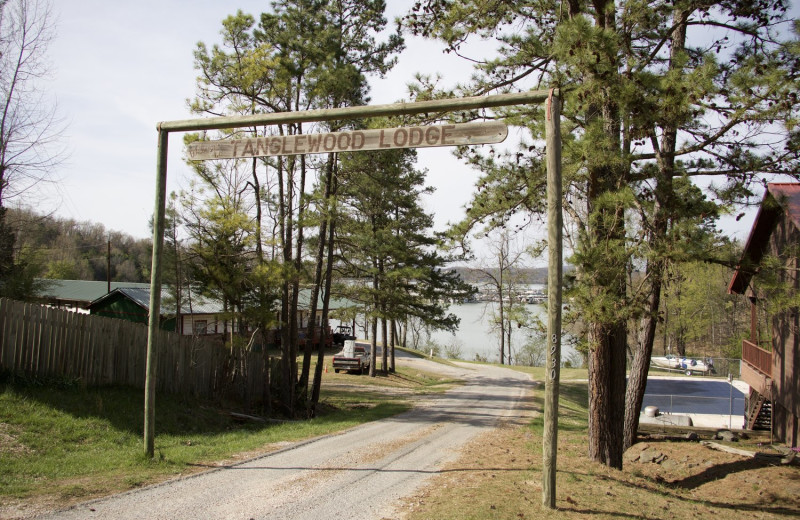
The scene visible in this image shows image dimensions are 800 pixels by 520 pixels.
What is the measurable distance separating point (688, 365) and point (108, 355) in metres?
41.4

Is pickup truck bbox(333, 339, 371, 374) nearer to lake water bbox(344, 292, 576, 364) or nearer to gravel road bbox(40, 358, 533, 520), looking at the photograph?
gravel road bbox(40, 358, 533, 520)

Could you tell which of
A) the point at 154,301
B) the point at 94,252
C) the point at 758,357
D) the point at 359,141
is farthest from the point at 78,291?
the point at 758,357

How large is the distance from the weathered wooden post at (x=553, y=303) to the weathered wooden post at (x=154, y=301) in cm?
515

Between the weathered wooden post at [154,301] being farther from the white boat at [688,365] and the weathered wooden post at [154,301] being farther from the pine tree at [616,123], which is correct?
the white boat at [688,365]

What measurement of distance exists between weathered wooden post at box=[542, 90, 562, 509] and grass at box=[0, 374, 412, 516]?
4.64 meters

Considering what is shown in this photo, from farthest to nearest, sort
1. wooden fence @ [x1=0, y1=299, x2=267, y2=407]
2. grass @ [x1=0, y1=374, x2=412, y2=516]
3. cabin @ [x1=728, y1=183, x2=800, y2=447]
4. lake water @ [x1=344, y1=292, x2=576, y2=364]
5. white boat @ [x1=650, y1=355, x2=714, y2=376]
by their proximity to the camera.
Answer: lake water @ [x1=344, y1=292, x2=576, y2=364] → white boat @ [x1=650, y1=355, x2=714, y2=376] → cabin @ [x1=728, y1=183, x2=800, y2=447] → wooden fence @ [x1=0, y1=299, x2=267, y2=407] → grass @ [x1=0, y1=374, x2=412, y2=516]

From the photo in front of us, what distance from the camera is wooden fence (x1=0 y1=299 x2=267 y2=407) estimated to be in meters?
9.70

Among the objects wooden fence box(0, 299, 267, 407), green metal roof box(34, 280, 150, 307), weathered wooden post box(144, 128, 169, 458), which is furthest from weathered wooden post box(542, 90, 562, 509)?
green metal roof box(34, 280, 150, 307)

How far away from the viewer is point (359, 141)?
22.0ft

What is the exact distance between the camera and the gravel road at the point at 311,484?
5.53m

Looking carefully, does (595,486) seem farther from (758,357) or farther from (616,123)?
(758,357)

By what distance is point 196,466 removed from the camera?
741 centimetres

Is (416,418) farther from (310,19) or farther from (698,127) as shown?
(310,19)

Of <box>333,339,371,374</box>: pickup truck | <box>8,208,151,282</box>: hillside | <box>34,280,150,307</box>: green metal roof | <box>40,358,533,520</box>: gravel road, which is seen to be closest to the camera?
<box>40,358,533,520</box>: gravel road
